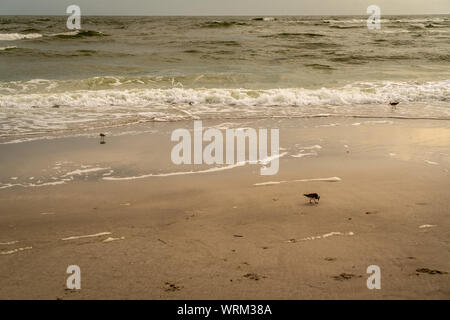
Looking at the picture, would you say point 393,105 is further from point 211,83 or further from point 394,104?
point 211,83

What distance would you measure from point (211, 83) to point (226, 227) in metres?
10.3

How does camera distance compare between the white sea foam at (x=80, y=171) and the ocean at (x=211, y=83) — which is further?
the ocean at (x=211, y=83)

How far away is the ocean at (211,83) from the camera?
9828 mm

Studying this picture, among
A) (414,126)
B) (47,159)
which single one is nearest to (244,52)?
(414,126)

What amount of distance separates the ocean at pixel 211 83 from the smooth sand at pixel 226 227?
3225 millimetres

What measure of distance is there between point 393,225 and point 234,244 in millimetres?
1480

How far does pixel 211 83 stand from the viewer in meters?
13.9

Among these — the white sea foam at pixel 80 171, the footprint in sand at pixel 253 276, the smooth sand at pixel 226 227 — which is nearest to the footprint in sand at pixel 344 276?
the smooth sand at pixel 226 227

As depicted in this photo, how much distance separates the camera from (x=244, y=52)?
72.5 ft

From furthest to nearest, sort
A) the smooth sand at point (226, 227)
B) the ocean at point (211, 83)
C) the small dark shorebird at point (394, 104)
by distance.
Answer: the small dark shorebird at point (394, 104)
the ocean at point (211, 83)
the smooth sand at point (226, 227)

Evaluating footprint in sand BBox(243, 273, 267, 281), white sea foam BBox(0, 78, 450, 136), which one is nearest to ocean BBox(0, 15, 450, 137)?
white sea foam BBox(0, 78, 450, 136)

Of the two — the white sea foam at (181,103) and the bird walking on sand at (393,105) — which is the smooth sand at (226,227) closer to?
the white sea foam at (181,103)
